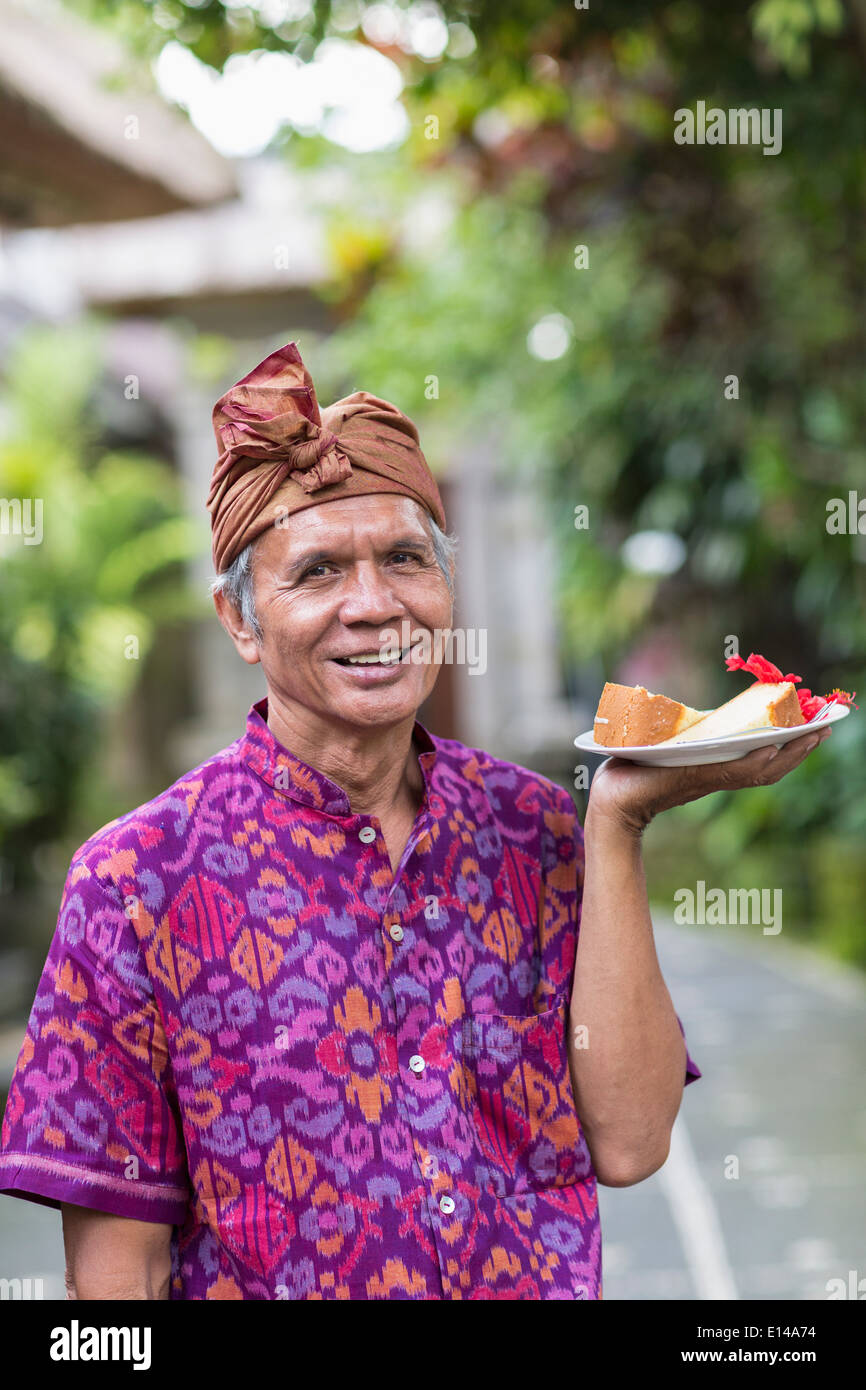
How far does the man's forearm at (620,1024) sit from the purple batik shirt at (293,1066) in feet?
0.16

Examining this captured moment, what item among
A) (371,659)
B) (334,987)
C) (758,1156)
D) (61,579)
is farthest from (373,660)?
(61,579)

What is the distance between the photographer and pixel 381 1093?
1.54 meters

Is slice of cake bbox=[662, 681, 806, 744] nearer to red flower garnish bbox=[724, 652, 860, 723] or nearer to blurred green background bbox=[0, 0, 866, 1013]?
red flower garnish bbox=[724, 652, 860, 723]

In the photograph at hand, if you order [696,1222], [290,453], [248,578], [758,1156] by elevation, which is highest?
[290,453]

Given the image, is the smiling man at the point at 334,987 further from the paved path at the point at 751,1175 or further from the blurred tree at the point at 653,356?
the blurred tree at the point at 653,356

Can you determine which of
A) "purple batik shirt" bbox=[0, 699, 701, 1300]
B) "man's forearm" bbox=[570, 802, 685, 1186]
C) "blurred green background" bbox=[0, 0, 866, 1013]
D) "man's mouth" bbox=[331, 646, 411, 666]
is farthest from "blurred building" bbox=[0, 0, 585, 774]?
"man's forearm" bbox=[570, 802, 685, 1186]

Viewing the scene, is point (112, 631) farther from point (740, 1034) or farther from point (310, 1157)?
point (310, 1157)

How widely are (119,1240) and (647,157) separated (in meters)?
6.73

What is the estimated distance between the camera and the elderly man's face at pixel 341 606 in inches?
62.3

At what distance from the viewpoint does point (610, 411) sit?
7988mm

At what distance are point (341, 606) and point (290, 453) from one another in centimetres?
19

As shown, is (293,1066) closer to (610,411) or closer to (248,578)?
(248,578)

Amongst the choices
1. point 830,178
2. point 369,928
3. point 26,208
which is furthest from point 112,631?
point 369,928

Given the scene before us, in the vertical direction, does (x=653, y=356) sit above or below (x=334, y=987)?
above
